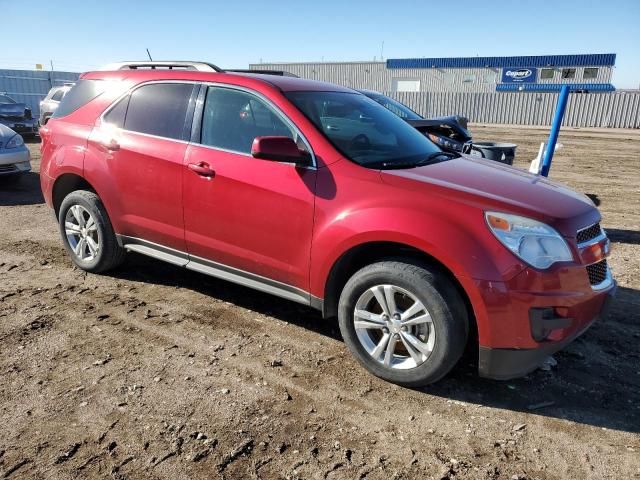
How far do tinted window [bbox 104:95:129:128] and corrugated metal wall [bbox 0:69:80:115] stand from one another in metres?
23.0

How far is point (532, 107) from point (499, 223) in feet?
101

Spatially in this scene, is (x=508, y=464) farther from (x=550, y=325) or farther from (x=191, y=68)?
(x=191, y=68)

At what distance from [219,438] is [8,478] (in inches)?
37.4

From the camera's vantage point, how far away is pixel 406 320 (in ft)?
9.65

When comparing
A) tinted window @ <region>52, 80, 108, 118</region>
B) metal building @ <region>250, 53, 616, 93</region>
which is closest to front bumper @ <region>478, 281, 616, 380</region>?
tinted window @ <region>52, 80, 108, 118</region>

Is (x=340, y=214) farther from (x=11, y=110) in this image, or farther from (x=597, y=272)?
(x=11, y=110)

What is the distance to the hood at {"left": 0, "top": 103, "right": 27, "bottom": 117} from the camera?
15.8 metres

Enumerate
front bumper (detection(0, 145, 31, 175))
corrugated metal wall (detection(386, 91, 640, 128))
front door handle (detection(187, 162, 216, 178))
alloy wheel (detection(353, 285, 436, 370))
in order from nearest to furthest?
alloy wheel (detection(353, 285, 436, 370)) → front door handle (detection(187, 162, 216, 178)) → front bumper (detection(0, 145, 31, 175)) → corrugated metal wall (detection(386, 91, 640, 128))

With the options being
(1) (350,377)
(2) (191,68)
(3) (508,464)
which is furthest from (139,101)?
(3) (508,464)

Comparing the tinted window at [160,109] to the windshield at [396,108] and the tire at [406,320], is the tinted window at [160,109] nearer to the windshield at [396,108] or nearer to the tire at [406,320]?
the tire at [406,320]

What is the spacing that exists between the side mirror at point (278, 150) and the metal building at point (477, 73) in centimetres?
3789

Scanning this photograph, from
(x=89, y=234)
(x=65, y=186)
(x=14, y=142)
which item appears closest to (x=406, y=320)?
(x=89, y=234)

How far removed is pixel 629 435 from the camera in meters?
2.66

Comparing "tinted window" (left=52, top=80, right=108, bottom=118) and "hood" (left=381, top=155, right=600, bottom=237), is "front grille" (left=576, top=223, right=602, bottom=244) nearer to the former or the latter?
"hood" (left=381, top=155, right=600, bottom=237)
